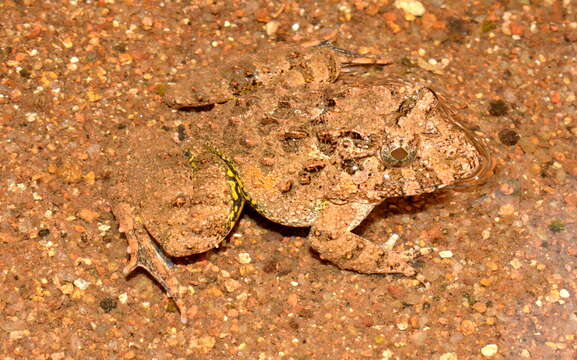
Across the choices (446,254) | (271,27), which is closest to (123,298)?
(446,254)

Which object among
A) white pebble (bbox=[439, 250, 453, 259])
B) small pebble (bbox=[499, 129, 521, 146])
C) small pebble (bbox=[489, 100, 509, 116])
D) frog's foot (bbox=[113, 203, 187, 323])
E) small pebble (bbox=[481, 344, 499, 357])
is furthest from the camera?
small pebble (bbox=[489, 100, 509, 116])

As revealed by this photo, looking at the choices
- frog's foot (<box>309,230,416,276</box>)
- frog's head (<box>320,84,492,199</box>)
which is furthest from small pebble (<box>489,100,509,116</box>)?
frog's foot (<box>309,230,416,276</box>)

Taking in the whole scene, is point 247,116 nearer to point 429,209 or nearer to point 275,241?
point 275,241

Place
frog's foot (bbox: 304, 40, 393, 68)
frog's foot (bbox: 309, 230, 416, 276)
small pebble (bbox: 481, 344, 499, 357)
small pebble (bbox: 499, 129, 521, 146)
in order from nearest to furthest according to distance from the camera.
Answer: small pebble (bbox: 481, 344, 499, 357), frog's foot (bbox: 309, 230, 416, 276), small pebble (bbox: 499, 129, 521, 146), frog's foot (bbox: 304, 40, 393, 68)

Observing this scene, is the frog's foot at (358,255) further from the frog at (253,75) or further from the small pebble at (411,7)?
the small pebble at (411,7)

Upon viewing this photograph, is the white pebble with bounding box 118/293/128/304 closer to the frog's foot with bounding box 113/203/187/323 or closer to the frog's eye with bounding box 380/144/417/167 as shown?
the frog's foot with bounding box 113/203/187/323

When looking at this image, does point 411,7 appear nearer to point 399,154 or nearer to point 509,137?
point 509,137
